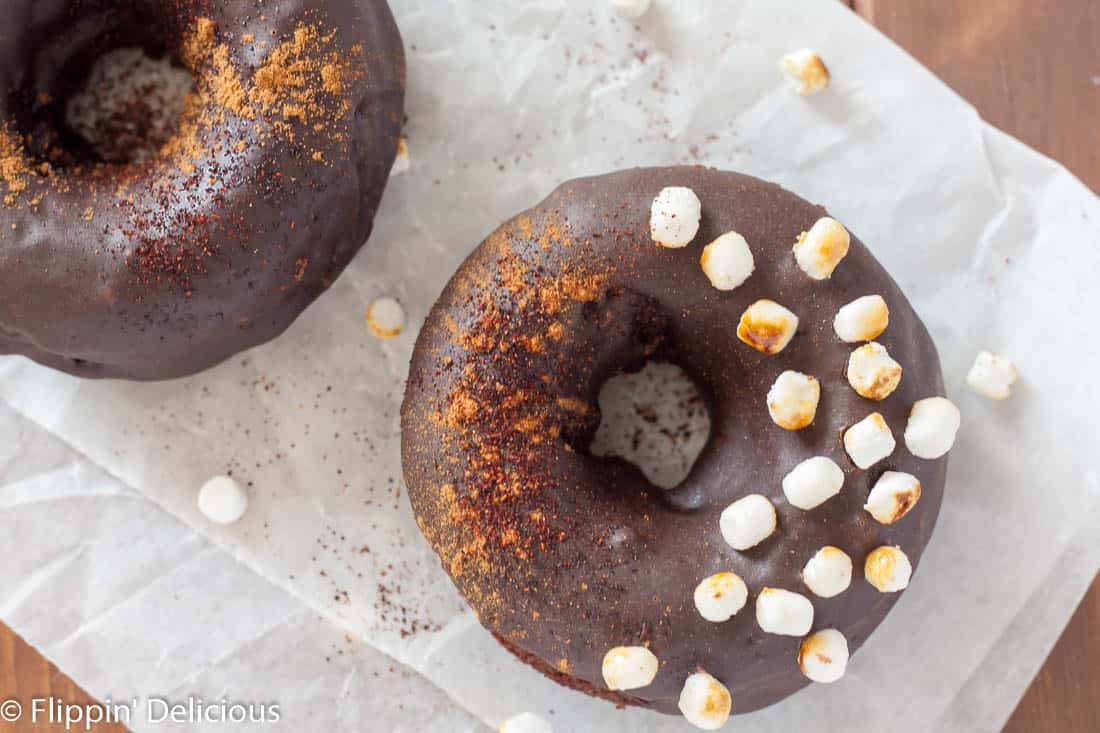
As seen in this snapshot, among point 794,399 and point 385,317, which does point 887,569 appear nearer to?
point 794,399

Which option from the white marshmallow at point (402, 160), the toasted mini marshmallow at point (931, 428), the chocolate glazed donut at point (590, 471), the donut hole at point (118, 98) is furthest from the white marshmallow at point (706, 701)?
the donut hole at point (118, 98)

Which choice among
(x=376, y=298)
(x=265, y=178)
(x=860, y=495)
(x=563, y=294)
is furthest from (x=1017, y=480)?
(x=265, y=178)

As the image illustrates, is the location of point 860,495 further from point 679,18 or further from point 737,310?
point 679,18

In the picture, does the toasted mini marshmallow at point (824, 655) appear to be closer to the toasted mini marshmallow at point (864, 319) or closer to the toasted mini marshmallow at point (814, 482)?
the toasted mini marshmallow at point (814, 482)

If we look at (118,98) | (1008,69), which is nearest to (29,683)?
(118,98)

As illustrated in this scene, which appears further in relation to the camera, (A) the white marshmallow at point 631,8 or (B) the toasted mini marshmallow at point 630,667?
(A) the white marshmallow at point 631,8

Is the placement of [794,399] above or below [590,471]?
above
